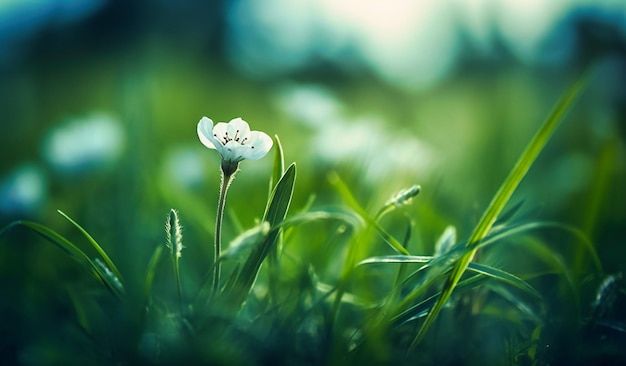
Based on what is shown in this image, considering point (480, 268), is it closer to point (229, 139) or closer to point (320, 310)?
point (320, 310)

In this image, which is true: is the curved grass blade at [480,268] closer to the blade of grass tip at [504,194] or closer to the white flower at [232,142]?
the blade of grass tip at [504,194]

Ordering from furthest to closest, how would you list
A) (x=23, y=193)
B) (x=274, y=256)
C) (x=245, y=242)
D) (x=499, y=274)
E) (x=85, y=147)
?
(x=85, y=147) < (x=23, y=193) < (x=274, y=256) < (x=499, y=274) < (x=245, y=242)

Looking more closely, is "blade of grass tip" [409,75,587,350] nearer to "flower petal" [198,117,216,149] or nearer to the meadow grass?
the meadow grass

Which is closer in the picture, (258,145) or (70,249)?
(70,249)

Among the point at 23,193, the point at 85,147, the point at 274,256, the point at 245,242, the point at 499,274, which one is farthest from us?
the point at 85,147

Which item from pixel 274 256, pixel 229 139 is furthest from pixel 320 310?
pixel 229 139

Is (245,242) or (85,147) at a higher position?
(245,242)

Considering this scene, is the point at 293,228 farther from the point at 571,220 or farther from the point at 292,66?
the point at 292,66
